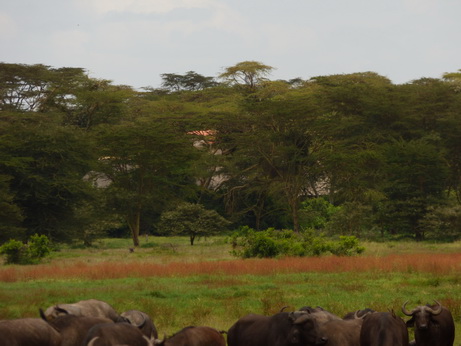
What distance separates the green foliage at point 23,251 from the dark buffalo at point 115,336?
841 inches

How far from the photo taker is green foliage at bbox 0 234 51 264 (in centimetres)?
3044

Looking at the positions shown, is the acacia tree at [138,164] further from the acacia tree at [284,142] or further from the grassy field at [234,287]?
the grassy field at [234,287]

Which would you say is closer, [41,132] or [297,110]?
[41,132]

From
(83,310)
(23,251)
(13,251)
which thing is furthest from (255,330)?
(23,251)

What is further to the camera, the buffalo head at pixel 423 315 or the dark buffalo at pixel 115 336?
the buffalo head at pixel 423 315

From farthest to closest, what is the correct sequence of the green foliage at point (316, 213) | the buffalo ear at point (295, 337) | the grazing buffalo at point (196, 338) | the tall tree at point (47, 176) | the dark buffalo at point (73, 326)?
the green foliage at point (316, 213) < the tall tree at point (47, 176) < the grazing buffalo at point (196, 338) < the dark buffalo at point (73, 326) < the buffalo ear at point (295, 337)

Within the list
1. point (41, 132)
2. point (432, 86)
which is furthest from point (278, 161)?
point (41, 132)

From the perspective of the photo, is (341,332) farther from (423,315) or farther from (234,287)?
(234,287)

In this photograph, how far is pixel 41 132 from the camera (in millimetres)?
43312

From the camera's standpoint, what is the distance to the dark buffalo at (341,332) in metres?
11.2

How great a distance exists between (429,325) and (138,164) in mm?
36449

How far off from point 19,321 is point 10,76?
53468mm

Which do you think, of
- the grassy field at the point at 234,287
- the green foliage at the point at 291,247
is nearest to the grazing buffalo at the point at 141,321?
the grassy field at the point at 234,287

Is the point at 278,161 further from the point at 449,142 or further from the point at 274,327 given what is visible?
the point at 274,327
